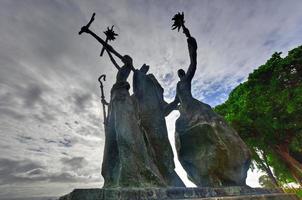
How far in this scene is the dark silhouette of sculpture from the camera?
590 cm

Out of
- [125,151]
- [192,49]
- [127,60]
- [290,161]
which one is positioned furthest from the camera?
[290,161]

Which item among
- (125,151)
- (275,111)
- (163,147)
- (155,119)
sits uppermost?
(275,111)

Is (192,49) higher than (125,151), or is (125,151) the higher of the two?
(192,49)

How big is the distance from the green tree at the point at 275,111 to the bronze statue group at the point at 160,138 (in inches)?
359

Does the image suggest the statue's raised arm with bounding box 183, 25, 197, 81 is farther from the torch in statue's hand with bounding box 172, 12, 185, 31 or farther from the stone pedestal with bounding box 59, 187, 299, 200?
the stone pedestal with bounding box 59, 187, 299, 200

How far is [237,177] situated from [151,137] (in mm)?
2371

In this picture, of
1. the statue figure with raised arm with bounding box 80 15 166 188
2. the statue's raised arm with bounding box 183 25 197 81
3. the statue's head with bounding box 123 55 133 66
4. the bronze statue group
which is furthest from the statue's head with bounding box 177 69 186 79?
the statue figure with raised arm with bounding box 80 15 166 188

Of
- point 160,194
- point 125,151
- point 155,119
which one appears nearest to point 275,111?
point 155,119

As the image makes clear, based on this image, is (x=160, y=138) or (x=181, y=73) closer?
(x=160, y=138)

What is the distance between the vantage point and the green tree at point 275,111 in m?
13.8

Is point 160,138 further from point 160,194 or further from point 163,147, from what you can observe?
point 160,194

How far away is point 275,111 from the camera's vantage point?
48.0ft

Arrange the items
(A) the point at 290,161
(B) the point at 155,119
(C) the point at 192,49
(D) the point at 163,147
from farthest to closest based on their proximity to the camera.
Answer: (A) the point at 290,161, (C) the point at 192,49, (B) the point at 155,119, (D) the point at 163,147

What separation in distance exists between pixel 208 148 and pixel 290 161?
11925 millimetres
